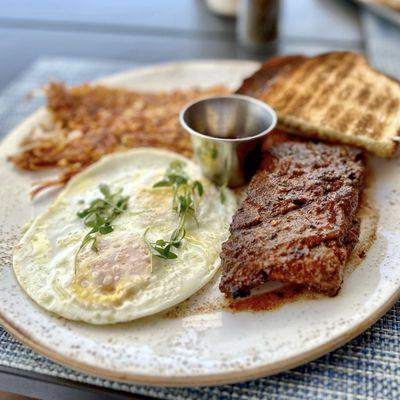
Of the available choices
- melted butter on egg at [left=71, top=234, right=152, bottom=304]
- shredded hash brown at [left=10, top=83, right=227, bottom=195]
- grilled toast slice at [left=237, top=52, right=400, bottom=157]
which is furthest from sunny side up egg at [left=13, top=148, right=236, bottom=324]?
grilled toast slice at [left=237, top=52, right=400, bottom=157]

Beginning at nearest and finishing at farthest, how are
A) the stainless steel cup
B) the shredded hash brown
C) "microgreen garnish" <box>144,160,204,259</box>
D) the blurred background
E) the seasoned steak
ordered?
the seasoned steak, "microgreen garnish" <box>144,160,204,259</box>, the stainless steel cup, the shredded hash brown, the blurred background

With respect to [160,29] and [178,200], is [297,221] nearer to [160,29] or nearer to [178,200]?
[178,200]

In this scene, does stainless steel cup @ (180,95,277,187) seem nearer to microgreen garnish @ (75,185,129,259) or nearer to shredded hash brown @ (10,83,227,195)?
shredded hash brown @ (10,83,227,195)

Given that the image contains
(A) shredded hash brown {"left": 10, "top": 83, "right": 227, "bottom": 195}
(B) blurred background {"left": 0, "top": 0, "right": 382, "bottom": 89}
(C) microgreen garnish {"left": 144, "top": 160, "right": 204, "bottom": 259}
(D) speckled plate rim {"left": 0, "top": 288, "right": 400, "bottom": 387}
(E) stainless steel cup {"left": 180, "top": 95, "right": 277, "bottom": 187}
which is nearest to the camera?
(D) speckled plate rim {"left": 0, "top": 288, "right": 400, "bottom": 387}

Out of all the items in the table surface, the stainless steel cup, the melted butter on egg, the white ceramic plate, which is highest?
the stainless steel cup

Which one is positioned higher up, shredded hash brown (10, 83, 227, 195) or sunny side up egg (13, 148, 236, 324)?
sunny side up egg (13, 148, 236, 324)

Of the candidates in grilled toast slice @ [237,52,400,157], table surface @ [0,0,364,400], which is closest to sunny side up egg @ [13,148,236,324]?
grilled toast slice @ [237,52,400,157]

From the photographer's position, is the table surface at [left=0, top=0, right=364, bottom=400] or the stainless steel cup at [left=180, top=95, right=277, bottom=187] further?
the table surface at [left=0, top=0, right=364, bottom=400]
